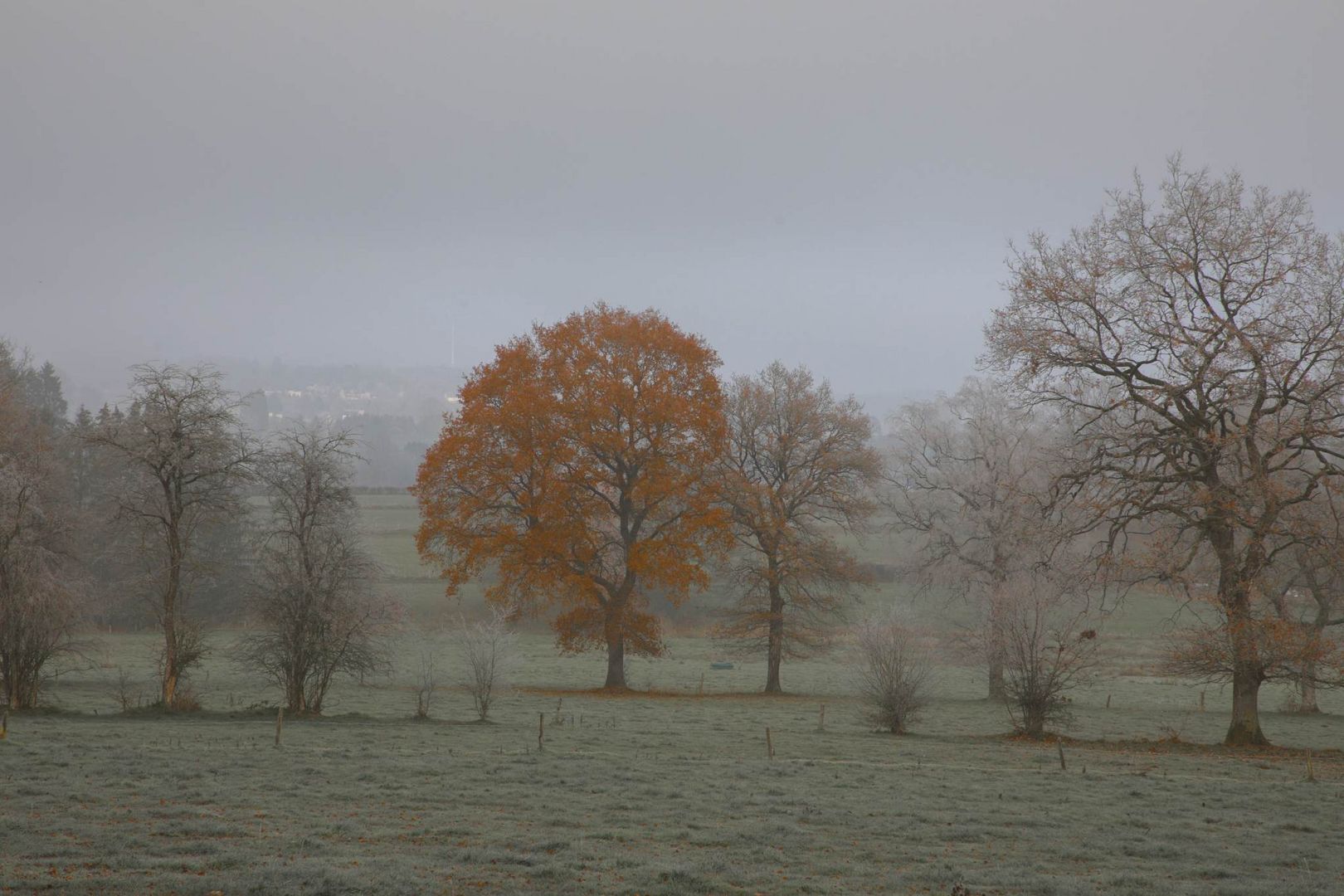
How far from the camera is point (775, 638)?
37094mm

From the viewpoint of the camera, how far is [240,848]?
504 inches

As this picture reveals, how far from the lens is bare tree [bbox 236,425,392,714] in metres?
27.4

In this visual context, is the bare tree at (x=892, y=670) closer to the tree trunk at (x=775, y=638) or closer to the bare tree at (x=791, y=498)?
the bare tree at (x=791, y=498)

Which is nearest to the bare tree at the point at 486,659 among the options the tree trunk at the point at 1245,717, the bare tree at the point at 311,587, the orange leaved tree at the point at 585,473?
the bare tree at the point at 311,587

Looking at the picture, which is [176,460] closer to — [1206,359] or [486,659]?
[486,659]

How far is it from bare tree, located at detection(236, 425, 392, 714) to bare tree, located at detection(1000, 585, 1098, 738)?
1768 cm

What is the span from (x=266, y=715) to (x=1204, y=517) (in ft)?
82.2

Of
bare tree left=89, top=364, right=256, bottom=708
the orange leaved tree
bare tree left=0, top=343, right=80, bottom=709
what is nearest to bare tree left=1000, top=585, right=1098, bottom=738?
the orange leaved tree

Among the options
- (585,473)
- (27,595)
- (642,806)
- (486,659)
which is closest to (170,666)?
(27,595)

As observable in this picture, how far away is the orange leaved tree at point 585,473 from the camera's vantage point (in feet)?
119

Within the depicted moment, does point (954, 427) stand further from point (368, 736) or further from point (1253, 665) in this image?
point (368, 736)

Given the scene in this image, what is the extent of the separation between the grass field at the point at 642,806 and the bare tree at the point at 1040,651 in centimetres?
129

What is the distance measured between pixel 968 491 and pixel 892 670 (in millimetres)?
12701

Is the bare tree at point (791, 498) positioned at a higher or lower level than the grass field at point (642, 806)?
higher
